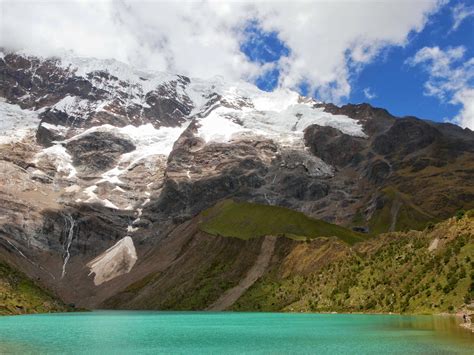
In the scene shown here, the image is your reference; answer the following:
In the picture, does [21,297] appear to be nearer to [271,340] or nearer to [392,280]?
[392,280]

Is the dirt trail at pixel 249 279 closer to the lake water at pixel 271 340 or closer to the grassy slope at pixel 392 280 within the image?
the grassy slope at pixel 392 280

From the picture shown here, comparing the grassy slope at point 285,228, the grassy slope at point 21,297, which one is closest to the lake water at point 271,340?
the grassy slope at point 21,297

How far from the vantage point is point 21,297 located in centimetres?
14562

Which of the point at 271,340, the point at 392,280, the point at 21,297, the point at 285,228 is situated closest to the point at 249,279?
the point at 285,228

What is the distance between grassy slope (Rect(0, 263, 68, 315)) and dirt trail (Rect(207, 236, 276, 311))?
41.4 m

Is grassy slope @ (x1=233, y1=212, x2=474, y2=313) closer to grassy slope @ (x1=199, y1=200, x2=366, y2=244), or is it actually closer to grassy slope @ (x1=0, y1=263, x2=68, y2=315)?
grassy slope @ (x1=199, y1=200, x2=366, y2=244)

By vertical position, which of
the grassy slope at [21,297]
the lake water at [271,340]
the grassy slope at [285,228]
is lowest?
the lake water at [271,340]

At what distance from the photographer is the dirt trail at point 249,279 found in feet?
520

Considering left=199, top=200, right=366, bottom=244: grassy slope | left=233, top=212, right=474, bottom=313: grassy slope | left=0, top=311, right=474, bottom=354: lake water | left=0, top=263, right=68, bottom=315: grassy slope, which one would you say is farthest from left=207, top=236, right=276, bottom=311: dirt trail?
left=0, top=311, right=474, bottom=354: lake water

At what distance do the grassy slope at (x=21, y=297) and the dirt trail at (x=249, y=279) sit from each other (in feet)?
136

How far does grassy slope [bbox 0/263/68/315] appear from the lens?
13812cm

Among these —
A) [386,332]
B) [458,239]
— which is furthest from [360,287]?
[386,332]

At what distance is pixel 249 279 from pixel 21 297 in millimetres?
57961

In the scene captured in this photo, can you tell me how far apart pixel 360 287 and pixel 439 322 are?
41967 millimetres
